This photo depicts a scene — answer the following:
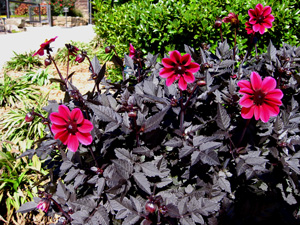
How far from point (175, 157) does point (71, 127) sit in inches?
27.3

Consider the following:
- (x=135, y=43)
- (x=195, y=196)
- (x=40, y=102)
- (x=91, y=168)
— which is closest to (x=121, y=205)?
(x=91, y=168)

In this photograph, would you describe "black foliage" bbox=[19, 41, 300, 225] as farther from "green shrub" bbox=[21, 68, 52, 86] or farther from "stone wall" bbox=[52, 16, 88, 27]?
"stone wall" bbox=[52, 16, 88, 27]

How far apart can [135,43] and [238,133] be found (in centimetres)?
229

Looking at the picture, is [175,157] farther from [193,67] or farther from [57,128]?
[57,128]

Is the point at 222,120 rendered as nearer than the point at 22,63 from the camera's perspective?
Yes

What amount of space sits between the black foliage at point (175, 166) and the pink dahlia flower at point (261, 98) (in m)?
0.18

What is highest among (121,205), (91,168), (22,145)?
(91,168)

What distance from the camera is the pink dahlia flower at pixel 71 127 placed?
107cm

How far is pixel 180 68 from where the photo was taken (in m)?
1.17

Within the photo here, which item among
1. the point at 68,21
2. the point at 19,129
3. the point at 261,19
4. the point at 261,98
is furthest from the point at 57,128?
the point at 68,21

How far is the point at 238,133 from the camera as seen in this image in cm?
138

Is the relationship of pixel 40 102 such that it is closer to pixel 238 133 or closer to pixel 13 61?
pixel 13 61

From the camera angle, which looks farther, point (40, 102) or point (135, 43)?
point (40, 102)

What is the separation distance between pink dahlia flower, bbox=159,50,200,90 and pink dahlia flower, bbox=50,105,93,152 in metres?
0.45
